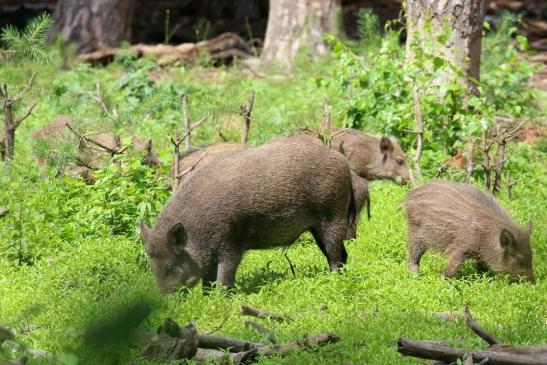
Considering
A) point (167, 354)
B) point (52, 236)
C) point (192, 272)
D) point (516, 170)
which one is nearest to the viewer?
point (167, 354)

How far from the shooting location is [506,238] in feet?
26.2

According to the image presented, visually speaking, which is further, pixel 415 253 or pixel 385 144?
pixel 385 144

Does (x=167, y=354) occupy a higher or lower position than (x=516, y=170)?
higher

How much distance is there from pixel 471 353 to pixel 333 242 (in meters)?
2.76

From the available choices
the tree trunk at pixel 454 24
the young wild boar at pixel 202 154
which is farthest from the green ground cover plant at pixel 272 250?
the tree trunk at pixel 454 24

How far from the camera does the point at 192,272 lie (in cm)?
755

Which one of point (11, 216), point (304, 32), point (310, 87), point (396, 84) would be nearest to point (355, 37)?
point (304, 32)

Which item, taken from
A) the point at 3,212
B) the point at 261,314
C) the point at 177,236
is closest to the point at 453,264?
the point at 261,314

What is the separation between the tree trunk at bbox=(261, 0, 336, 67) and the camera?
53.9 ft

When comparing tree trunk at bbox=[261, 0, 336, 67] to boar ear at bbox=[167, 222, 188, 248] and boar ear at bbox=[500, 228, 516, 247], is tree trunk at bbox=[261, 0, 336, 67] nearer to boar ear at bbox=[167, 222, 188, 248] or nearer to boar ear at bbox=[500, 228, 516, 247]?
boar ear at bbox=[500, 228, 516, 247]

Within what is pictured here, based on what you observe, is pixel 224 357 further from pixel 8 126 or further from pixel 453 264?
pixel 8 126

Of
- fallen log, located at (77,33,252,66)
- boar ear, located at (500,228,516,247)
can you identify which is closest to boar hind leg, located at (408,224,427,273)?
boar ear, located at (500,228,516,247)

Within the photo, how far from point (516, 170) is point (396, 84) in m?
1.54

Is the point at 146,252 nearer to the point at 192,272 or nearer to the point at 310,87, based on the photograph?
the point at 192,272
